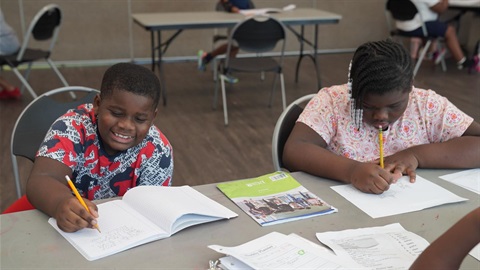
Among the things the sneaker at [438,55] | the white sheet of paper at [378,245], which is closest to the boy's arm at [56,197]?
the white sheet of paper at [378,245]

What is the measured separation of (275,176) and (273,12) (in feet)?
12.1

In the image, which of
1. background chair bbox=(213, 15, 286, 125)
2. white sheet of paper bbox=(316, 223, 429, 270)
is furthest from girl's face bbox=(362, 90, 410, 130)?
background chair bbox=(213, 15, 286, 125)

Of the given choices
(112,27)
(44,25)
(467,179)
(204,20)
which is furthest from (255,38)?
(467,179)

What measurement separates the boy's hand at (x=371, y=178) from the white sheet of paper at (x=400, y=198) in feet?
0.06

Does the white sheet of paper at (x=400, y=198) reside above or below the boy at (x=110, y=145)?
below

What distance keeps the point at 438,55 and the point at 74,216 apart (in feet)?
19.6

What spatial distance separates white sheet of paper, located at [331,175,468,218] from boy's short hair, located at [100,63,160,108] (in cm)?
57

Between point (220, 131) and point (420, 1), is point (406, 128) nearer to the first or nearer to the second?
point (220, 131)

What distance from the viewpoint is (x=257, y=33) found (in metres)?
4.38

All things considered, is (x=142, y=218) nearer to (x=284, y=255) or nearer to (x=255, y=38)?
(x=284, y=255)

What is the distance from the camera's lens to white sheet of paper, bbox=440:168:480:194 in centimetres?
160

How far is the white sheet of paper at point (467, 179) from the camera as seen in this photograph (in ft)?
5.24

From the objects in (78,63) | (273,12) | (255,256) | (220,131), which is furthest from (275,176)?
(78,63)

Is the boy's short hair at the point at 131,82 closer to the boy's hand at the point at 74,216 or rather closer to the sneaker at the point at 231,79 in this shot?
the boy's hand at the point at 74,216
